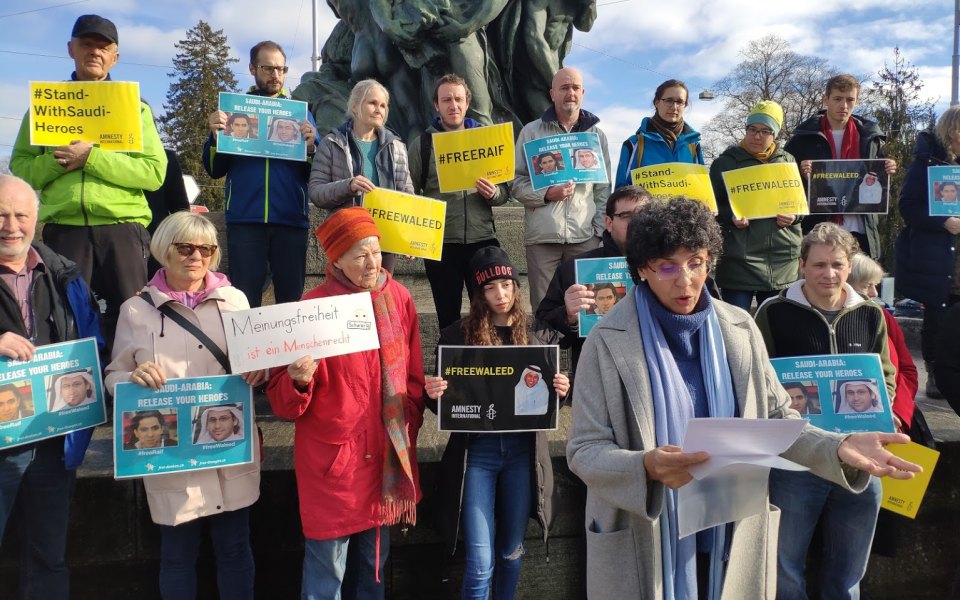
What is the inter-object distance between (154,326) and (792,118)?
34.2 meters

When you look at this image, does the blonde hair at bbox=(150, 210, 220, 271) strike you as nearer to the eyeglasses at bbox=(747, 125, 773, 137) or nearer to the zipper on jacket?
the zipper on jacket

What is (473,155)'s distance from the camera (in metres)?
4.46

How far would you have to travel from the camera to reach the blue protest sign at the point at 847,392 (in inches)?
124

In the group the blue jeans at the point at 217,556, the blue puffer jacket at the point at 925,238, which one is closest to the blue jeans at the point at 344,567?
the blue jeans at the point at 217,556

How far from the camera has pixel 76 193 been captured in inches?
146

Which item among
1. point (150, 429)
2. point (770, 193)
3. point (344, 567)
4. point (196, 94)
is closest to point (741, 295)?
point (770, 193)

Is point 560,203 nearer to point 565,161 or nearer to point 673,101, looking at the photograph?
point 565,161

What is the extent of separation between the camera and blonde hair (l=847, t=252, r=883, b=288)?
3.64 meters

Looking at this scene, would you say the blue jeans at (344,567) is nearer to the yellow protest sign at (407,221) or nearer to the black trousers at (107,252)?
the yellow protest sign at (407,221)

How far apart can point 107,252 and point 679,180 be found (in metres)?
3.47

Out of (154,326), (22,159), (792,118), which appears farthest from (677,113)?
(792,118)

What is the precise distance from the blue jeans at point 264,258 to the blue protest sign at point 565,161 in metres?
1.63

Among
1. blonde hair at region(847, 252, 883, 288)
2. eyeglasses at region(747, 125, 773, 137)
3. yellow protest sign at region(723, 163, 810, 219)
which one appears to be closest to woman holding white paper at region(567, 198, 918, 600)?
blonde hair at region(847, 252, 883, 288)

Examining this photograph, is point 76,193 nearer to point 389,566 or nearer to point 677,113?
point 389,566
